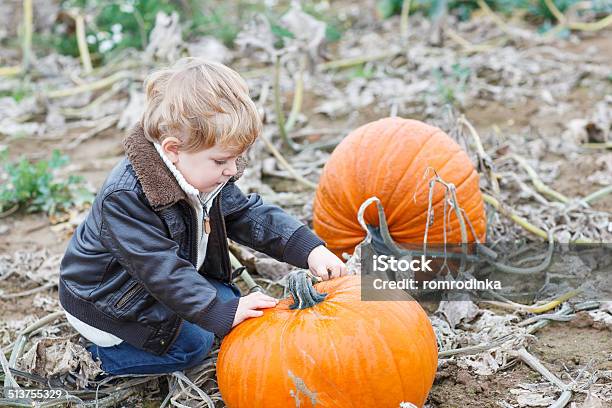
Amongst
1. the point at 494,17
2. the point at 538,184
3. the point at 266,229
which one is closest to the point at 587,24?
the point at 494,17

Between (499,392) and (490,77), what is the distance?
3854 mm

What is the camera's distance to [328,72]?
21.9 ft

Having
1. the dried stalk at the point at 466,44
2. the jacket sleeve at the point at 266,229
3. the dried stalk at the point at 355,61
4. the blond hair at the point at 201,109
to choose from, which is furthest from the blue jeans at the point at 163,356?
the dried stalk at the point at 466,44

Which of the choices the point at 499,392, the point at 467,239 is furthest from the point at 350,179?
the point at 499,392

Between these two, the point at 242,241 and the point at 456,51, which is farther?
the point at 456,51

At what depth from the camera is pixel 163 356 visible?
286 centimetres

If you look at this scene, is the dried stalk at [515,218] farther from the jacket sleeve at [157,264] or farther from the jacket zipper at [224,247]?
the jacket sleeve at [157,264]

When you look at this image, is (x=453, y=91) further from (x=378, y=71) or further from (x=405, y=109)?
(x=378, y=71)

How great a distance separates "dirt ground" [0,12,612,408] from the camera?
2771 millimetres

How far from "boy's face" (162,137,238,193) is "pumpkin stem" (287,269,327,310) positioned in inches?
16.0

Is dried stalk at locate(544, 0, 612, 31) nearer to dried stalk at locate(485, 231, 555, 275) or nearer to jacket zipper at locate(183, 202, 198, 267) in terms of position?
dried stalk at locate(485, 231, 555, 275)

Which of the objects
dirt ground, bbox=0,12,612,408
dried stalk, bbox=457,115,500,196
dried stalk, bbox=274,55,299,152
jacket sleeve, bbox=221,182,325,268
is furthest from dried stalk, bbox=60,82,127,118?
jacket sleeve, bbox=221,182,325,268

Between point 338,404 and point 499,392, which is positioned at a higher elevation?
point 338,404

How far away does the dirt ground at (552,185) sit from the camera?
2771 mm
